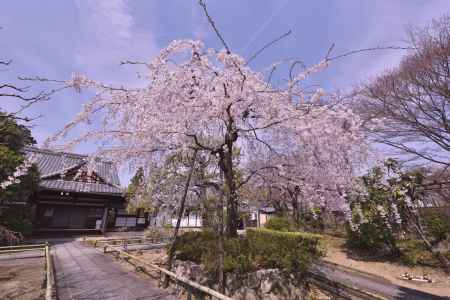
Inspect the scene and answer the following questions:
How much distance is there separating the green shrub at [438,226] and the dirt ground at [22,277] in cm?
1762

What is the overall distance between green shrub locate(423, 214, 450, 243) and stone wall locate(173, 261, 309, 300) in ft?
36.6

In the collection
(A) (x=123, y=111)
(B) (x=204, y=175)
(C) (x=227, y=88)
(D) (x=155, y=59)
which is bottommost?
(B) (x=204, y=175)

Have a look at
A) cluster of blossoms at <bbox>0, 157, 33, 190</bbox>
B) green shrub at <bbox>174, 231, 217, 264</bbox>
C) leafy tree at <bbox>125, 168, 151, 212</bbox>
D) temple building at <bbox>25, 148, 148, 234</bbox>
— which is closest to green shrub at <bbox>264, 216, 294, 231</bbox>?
leafy tree at <bbox>125, 168, 151, 212</bbox>

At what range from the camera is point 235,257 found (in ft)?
20.1

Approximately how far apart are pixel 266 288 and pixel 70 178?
18373 mm

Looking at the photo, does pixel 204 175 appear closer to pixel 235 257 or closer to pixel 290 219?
pixel 235 257

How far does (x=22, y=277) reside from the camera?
7.21 m

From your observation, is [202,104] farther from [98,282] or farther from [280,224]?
[280,224]

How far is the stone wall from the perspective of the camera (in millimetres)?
5758

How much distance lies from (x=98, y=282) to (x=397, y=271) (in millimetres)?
13356

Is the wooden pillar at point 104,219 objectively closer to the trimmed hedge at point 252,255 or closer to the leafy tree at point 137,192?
the leafy tree at point 137,192

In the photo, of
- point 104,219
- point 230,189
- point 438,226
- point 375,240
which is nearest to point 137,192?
point 230,189

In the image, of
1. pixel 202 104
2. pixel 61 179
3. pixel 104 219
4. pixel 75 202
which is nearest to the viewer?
pixel 202 104

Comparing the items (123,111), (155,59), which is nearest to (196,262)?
(123,111)
